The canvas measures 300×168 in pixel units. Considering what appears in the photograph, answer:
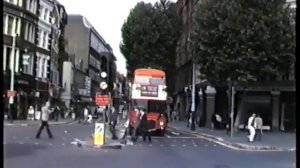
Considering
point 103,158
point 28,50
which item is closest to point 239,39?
point 103,158

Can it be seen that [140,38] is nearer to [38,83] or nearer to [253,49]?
[253,49]

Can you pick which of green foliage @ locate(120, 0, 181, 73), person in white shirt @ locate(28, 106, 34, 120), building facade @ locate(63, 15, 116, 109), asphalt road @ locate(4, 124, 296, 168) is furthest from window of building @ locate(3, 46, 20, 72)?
green foliage @ locate(120, 0, 181, 73)

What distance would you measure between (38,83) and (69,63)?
4.85 m

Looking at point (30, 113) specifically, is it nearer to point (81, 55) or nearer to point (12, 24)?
point (12, 24)

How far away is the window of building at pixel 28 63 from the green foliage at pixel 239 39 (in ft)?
98.8

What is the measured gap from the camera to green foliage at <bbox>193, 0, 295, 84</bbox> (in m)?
38.4

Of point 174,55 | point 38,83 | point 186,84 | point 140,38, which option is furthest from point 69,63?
point 186,84

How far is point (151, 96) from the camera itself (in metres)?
36.5

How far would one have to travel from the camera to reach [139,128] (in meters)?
31.5

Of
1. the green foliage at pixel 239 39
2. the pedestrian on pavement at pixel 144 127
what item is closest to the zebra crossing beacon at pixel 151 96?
the pedestrian on pavement at pixel 144 127

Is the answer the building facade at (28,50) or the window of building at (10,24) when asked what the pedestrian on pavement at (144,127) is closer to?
the building facade at (28,50)

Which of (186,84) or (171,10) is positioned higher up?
(171,10)

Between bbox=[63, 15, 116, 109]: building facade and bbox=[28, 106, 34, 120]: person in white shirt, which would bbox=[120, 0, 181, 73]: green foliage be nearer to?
bbox=[63, 15, 116, 109]: building facade

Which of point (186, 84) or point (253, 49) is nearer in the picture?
point (253, 49)
